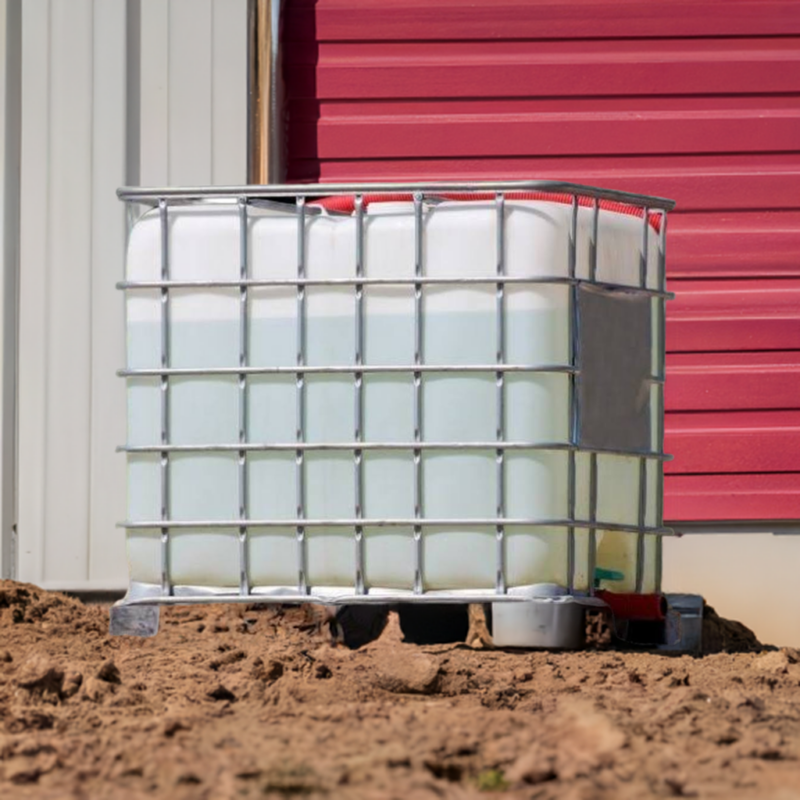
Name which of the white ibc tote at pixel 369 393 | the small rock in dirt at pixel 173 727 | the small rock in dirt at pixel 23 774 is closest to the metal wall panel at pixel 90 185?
the white ibc tote at pixel 369 393

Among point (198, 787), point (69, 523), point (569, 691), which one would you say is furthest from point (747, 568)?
point (198, 787)

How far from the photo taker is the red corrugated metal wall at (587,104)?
15.8 ft

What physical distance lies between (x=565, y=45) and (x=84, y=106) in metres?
1.66

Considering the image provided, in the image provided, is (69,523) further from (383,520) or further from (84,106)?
(383,520)

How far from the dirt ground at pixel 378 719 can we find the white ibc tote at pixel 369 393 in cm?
23

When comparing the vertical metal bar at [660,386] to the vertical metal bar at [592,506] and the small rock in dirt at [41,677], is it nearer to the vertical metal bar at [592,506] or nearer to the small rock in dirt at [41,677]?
the vertical metal bar at [592,506]

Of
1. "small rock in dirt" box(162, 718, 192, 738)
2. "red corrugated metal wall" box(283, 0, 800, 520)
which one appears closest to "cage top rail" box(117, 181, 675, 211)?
"small rock in dirt" box(162, 718, 192, 738)

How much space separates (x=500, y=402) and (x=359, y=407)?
33 centimetres

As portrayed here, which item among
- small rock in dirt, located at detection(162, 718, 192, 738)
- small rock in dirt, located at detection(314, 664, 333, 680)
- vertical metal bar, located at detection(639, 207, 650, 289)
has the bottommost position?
small rock in dirt, located at detection(314, 664, 333, 680)

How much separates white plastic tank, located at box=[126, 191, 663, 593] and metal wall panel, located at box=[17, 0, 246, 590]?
130cm

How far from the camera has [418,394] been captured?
10.5 ft

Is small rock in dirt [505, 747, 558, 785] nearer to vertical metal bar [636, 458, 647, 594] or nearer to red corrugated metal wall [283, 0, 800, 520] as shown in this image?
vertical metal bar [636, 458, 647, 594]

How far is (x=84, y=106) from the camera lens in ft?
15.1

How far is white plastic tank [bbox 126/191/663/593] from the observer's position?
10.5 ft
